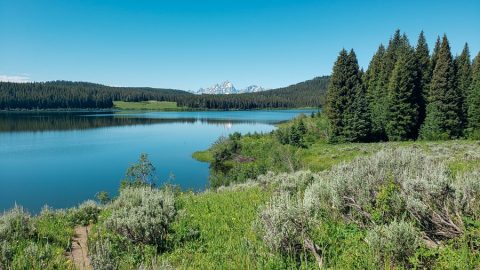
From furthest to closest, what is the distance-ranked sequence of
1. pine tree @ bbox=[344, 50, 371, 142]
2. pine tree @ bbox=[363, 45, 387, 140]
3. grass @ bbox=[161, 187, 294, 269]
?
pine tree @ bbox=[363, 45, 387, 140]
pine tree @ bbox=[344, 50, 371, 142]
grass @ bbox=[161, 187, 294, 269]

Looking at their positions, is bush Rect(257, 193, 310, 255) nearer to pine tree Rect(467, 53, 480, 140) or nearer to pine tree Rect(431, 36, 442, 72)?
pine tree Rect(467, 53, 480, 140)

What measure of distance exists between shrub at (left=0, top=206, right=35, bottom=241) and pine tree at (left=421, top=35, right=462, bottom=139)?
156 feet

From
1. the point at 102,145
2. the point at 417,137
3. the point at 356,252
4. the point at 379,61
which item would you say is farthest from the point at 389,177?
the point at 102,145

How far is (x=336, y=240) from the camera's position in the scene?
5434mm

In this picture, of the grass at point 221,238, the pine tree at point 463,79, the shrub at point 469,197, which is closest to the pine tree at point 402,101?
the pine tree at point 463,79

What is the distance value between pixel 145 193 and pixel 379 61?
62.1 m

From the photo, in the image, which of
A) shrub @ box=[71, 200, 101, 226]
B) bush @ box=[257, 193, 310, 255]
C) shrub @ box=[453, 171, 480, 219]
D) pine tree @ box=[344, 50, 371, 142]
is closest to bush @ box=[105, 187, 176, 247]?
bush @ box=[257, 193, 310, 255]

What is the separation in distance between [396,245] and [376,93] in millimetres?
54788

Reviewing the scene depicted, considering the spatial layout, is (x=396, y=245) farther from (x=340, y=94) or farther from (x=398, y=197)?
(x=340, y=94)

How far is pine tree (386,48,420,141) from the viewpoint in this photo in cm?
4616

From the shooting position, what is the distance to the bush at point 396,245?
434 cm

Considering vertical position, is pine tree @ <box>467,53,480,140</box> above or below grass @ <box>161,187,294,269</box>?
above

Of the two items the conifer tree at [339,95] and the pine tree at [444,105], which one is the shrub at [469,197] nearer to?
the pine tree at [444,105]

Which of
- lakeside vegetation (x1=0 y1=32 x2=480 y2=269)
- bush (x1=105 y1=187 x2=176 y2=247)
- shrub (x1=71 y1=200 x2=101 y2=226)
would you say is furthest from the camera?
shrub (x1=71 y1=200 x2=101 y2=226)
